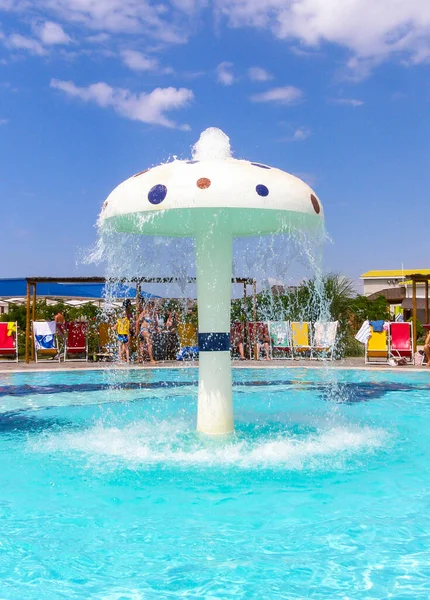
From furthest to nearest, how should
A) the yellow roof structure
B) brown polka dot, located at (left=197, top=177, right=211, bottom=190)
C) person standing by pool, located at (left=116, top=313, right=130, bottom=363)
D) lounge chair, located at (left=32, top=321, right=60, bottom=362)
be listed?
the yellow roof structure < lounge chair, located at (left=32, top=321, right=60, bottom=362) < person standing by pool, located at (left=116, top=313, right=130, bottom=363) < brown polka dot, located at (left=197, top=177, right=211, bottom=190)

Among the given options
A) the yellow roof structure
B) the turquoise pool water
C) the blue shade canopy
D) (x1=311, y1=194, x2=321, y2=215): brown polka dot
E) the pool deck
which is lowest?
the turquoise pool water

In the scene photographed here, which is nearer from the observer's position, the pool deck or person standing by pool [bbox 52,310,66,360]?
the pool deck

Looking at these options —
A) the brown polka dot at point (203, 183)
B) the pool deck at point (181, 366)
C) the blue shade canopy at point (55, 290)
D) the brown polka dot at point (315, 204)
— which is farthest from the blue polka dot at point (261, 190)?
the blue shade canopy at point (55, 290)

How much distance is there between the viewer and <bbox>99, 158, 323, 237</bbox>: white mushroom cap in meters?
5.24

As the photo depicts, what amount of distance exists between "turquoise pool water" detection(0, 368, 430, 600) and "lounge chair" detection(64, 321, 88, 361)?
8.59 metres

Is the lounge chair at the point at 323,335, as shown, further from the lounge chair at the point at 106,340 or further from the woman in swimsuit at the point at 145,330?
the lounge chair at the point at 106,340

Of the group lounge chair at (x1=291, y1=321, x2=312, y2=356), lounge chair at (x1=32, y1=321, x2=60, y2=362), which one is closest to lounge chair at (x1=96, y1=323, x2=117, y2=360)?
lounge chair at (x1=32, y1=321, x2=60, y2=362)

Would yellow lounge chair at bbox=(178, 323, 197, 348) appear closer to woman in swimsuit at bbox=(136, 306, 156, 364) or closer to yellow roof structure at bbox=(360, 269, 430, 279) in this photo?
woman in swimsuit at bbox=(136, 306, 156, 364)

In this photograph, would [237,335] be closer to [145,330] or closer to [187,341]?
[187,341]

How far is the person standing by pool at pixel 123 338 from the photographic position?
1605 cm

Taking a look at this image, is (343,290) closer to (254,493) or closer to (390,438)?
(390,438)

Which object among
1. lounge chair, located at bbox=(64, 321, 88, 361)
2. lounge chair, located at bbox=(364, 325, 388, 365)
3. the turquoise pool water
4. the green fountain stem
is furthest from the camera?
lounge chair, located at bbox=(64, 321, 88, 361)

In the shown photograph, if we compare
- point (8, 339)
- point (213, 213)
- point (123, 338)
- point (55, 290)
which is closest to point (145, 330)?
point (123, 338)

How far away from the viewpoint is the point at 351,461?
5.61 m
